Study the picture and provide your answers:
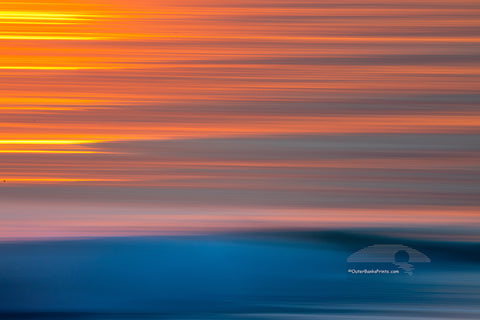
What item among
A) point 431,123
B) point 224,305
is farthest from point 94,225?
point 431,123

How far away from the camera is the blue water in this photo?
76.6 inches

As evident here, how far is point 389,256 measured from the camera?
6.45ft

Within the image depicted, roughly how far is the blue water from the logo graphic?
0.02 metres

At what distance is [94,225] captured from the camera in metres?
1.95

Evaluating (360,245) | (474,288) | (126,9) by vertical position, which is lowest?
(474,288)

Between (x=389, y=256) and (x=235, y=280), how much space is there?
1.58 ft

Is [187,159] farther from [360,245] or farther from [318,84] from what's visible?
[360,245]

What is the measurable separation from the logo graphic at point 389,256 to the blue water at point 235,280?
0.05 feet

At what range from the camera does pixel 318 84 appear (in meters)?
1.96

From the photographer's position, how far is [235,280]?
1967mm

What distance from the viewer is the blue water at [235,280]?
76.6 inches

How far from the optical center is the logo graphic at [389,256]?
1.95m

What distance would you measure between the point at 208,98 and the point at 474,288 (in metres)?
1.01

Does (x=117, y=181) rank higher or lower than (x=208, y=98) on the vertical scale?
lower
